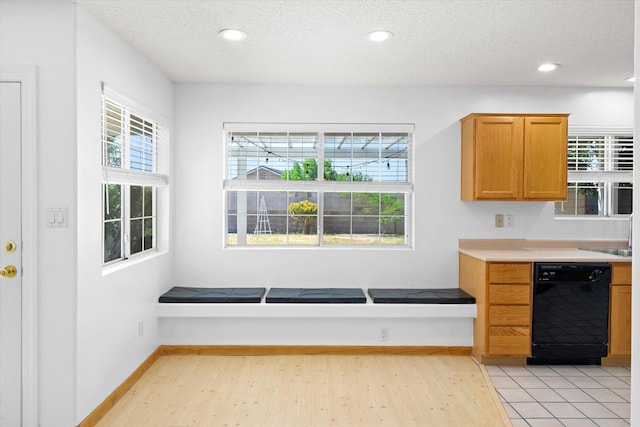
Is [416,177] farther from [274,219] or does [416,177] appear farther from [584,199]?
[584,199]

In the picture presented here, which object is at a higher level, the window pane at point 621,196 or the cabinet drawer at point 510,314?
the window pane at point 621,196

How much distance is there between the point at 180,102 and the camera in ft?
14.3

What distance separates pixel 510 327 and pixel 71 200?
329 cm

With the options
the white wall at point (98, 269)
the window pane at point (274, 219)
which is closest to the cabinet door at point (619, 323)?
the window pane at point (274, 219)

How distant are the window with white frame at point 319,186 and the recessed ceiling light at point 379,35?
1.34 m

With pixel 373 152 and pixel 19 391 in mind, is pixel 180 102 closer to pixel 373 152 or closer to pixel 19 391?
pixel 373 152

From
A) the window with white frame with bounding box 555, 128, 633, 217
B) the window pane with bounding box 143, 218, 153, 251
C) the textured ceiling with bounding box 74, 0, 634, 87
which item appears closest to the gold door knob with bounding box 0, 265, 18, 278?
the window pane with bounding box 143, 218, 153, 251

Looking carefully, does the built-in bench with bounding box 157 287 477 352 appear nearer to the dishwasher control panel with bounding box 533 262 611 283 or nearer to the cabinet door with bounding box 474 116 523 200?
the dishwasher control panel with bounding box 533 262 611 283

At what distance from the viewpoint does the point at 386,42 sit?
10.5ft

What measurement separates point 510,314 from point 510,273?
331 mm

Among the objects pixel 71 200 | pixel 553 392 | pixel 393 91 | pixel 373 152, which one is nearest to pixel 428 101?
pixel 393 91

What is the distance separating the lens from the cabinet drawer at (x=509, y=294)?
377 cm

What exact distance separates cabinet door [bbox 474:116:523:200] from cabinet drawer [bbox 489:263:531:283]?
64 cm

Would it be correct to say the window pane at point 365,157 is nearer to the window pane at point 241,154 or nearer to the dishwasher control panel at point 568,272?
the window pane at point 241,154
